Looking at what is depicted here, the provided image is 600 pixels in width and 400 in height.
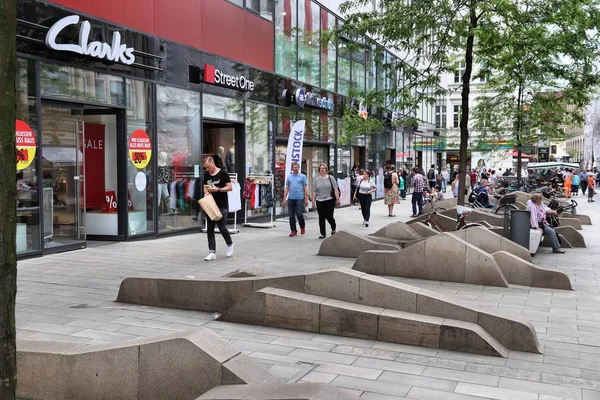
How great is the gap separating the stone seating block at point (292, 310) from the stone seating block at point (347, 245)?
4.73m

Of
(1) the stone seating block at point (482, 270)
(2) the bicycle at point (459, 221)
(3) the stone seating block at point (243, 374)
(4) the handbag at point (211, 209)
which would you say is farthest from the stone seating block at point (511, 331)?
(2) the bicycle at point (459, 221)

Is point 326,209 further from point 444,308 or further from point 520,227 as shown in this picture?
point 444,308

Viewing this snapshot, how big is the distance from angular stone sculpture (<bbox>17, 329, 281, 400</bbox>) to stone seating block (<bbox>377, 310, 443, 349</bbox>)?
2179 millimetres

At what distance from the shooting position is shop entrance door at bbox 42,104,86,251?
466 inches

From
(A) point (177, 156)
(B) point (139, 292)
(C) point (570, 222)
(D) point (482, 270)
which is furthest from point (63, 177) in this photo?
(C) point (570, 222)

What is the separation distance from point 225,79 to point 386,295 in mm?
11125

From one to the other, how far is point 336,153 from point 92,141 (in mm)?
13500

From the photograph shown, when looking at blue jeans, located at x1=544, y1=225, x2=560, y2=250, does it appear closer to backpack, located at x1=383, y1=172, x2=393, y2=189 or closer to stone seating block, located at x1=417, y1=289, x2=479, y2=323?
stone seating block, located at x1=417, y1=289, x2=479, y2=323

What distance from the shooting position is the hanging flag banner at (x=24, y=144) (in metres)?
10.4

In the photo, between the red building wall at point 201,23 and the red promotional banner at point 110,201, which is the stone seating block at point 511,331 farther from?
the red promotional banner at point 110,201

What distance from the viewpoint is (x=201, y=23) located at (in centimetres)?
1556

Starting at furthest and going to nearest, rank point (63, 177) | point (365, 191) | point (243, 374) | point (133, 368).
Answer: point (365, 191), point (63, 177), point (133, 368), point (243, 374)

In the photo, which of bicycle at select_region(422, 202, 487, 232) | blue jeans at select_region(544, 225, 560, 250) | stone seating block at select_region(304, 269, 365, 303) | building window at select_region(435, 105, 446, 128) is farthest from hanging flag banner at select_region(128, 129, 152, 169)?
building window at select_region(435, 105, 446, 128)

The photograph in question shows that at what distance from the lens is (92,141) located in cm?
1341
